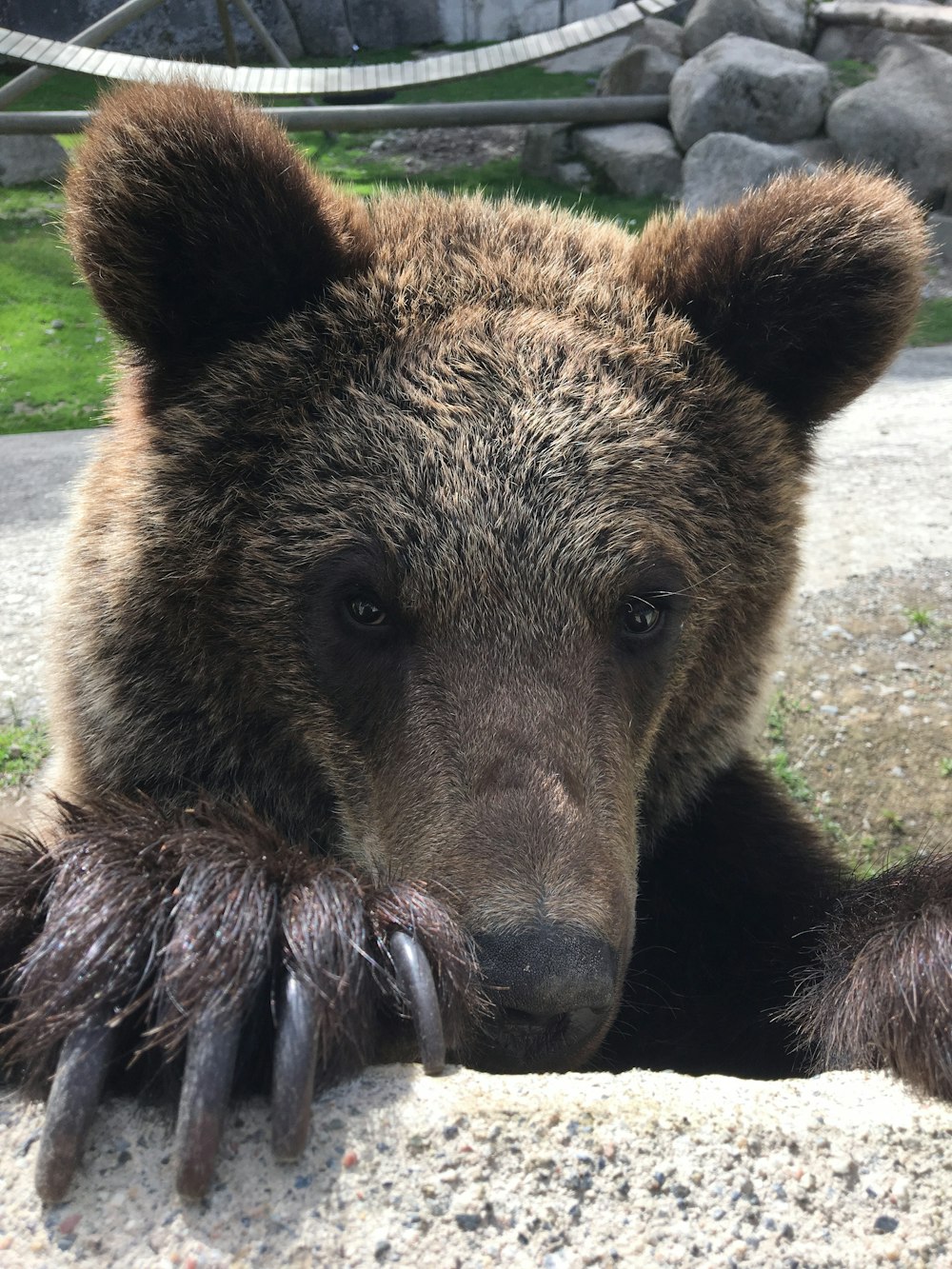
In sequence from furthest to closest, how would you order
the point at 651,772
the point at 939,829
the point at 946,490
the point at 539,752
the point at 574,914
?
the point at 946,490, the point at 939,829, the point at 651,772, the point at 539,752, the point at 574,914

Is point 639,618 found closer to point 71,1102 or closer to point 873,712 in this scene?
point 71,1102

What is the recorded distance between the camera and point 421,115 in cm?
1179

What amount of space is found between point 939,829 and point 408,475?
281cm

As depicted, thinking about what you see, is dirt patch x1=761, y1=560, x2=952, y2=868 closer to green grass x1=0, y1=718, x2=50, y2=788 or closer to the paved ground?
the paved ground

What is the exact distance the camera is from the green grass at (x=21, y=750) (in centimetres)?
459

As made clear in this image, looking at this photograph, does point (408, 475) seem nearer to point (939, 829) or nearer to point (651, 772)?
point (651, 772)

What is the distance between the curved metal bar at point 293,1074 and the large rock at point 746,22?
48.6 ft

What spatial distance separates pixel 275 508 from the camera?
2822mm

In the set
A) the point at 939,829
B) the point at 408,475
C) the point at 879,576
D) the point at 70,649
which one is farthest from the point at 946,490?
the point at 70,649

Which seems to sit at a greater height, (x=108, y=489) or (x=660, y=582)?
(x=108, y=489)

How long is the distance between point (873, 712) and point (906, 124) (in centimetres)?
955

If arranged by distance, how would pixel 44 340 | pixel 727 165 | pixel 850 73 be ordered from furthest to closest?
pixel 850 73, pixel 727 165, pixel 44 340

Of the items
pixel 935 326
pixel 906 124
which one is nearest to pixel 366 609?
pixel 935 326

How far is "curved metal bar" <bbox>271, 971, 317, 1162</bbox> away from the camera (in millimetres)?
1835
